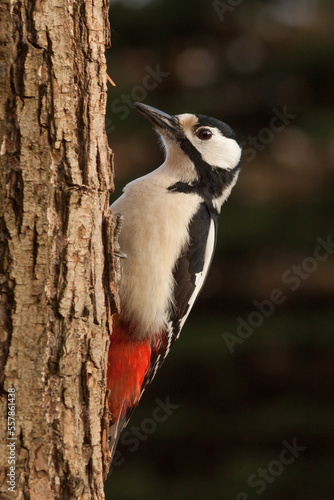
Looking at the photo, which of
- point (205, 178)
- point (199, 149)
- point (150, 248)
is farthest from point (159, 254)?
point (199, 149)

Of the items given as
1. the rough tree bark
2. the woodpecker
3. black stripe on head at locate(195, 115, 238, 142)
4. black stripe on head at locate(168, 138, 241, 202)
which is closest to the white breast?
the woodpecker

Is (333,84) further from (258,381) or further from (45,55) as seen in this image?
(45,55)

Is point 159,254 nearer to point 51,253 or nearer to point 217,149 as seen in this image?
point 217,149

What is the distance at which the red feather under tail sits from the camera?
3156mm

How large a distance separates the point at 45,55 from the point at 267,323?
452cm

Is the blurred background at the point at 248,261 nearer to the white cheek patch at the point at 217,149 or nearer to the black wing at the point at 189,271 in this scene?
the white cheek patch at the point at 217,149

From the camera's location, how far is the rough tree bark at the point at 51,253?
1871 millimetres

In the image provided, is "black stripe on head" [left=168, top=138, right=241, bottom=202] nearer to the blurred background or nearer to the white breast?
the white breast

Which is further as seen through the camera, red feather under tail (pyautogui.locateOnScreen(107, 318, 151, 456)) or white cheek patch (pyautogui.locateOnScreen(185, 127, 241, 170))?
white cheek patch (pyautogui.locateOnScreen(185, 127, 241, 170))

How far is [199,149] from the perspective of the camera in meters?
3.55

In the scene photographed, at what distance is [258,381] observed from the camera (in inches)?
251

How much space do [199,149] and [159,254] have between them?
29.3 inches

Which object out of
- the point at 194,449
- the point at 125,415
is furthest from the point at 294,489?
the point at 125,415

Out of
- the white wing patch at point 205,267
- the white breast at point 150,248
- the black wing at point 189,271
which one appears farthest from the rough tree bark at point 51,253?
the white wing patch at point 205,267
